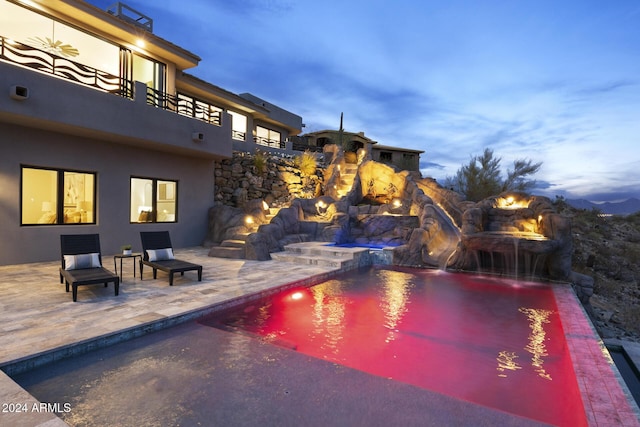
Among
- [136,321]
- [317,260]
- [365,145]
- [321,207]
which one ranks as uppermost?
[365,145]

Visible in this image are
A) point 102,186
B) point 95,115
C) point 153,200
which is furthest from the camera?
point 153,200

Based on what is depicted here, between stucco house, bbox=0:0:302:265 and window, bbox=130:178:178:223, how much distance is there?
0.04 m

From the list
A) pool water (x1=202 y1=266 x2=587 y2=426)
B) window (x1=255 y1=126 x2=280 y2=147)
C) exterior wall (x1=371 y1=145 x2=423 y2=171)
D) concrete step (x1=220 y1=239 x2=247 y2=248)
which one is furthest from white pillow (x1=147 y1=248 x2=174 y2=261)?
exterior wall (x1=371 y1=145 x2=423 y2=171)

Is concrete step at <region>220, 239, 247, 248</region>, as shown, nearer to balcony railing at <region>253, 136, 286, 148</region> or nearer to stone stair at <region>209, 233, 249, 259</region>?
stone stair at <region>209, 233, 249, 259</region>

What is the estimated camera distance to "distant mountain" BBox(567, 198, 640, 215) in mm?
26906

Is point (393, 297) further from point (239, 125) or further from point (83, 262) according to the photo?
point (239, 125)

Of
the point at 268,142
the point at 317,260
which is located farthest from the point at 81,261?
the point at 268,142

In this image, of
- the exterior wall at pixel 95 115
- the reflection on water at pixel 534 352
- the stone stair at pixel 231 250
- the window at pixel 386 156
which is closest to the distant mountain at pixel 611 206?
the window at pixel 386 156

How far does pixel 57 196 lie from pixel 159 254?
5011mm

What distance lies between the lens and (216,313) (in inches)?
243

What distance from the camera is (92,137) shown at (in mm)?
10992

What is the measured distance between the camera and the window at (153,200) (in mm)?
12729

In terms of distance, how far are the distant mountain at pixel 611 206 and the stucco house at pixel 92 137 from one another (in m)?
28.2

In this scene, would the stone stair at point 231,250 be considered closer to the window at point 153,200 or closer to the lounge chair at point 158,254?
the lounge chair at point 158,254
